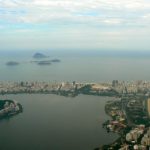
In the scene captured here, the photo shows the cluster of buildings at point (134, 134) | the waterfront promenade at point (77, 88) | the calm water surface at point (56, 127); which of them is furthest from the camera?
the waterfront promenade at point (77, 88)

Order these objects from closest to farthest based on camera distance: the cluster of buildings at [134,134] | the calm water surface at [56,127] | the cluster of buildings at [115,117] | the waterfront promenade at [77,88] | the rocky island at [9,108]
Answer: the calm water surface at [56,127]
the cluster of buildings at [134,134]
the cluster of buildings at [115,117]
the rocky island at [9,108]
the waterfront promenade at [77,88]

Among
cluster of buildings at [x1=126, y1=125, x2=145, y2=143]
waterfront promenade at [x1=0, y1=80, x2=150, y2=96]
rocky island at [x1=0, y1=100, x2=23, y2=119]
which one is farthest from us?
waterfront promenade at [x1=0, y1=80, x2=150, y2=96]

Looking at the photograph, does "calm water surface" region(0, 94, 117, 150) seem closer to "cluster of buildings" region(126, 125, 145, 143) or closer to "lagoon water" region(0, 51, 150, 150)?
"lagoon water" region(0, 51, 150, 150)

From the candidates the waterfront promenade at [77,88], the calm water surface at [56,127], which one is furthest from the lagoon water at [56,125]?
the waterfront promenade at [77,88]

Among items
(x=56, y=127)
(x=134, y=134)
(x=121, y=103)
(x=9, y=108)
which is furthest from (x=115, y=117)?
(x=9, y=108)

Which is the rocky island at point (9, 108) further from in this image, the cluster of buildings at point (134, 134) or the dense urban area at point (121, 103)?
the cluster of buildings at point (134, 134)

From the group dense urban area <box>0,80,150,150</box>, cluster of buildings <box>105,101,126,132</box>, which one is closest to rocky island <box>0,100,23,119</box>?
dense urban area <box>0,80,150,150</box>

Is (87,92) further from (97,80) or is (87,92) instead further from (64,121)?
(64,121)
